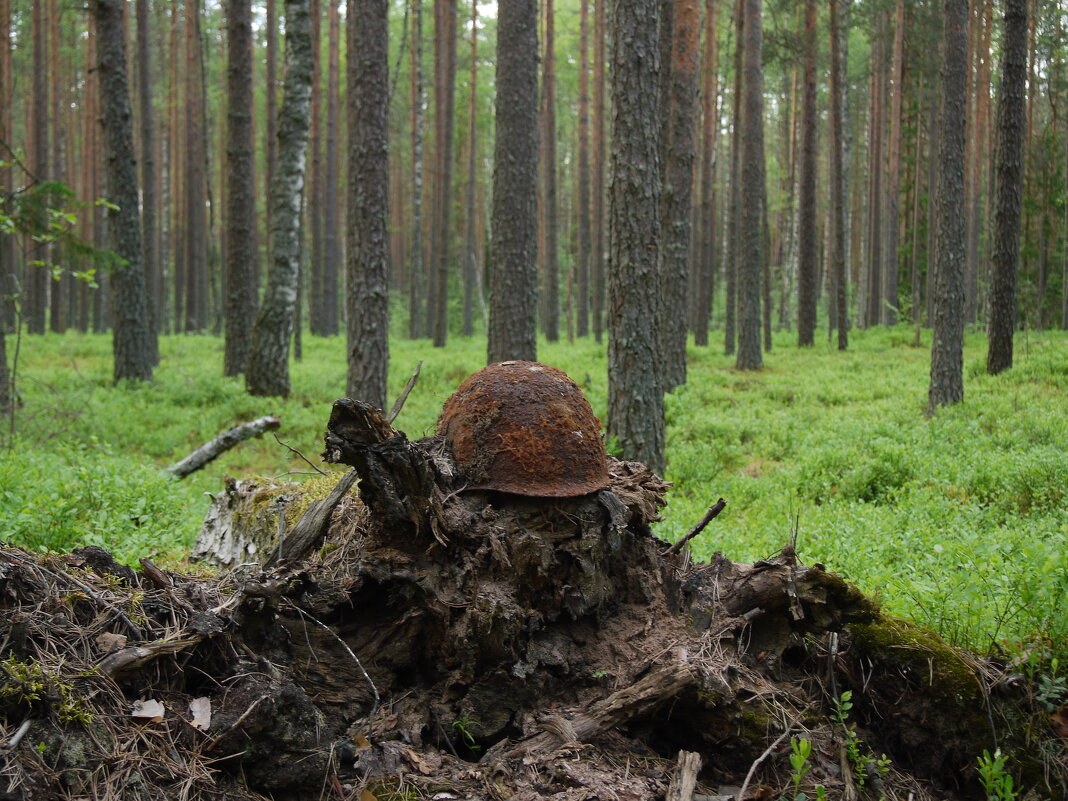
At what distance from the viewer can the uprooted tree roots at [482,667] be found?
227cm

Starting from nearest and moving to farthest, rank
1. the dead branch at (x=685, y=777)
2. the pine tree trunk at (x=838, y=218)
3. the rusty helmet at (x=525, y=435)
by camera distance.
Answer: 1. the dead branch at (x=685, y=777)
2. the rusty helmet at (x=525, y=435)
3. the pine tree trunk at (x=838, y=218)

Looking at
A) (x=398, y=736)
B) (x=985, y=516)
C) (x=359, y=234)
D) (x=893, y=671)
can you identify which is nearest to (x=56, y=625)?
(x=398, y=736)

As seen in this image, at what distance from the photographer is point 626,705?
8.68 ft

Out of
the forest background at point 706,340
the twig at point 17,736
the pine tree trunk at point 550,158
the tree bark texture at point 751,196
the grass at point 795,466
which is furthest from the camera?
the pine tree trunk at point 550,158

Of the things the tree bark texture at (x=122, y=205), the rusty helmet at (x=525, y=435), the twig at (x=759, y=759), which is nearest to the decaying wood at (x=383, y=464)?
the rusty helmet at (x=525, y=435)

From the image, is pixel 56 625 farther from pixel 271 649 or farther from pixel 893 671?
pixel 893 671

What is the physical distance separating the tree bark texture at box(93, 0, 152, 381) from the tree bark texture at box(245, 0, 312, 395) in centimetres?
233

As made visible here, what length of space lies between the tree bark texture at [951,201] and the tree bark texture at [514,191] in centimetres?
607

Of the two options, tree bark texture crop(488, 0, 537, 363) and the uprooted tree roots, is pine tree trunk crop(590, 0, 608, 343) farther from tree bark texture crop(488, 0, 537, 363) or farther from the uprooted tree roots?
the uprooted tree roots

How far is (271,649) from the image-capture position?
2629 millimetres

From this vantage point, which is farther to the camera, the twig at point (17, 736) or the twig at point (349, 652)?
the twig at point (349, 652)

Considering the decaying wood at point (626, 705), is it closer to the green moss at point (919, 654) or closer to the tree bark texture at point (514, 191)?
the green moss at point (919, 654)

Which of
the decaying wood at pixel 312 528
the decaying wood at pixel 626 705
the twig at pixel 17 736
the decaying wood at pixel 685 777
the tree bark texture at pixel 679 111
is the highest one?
the tree bark texture at pixel 679 111

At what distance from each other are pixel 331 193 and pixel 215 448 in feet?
60.1
